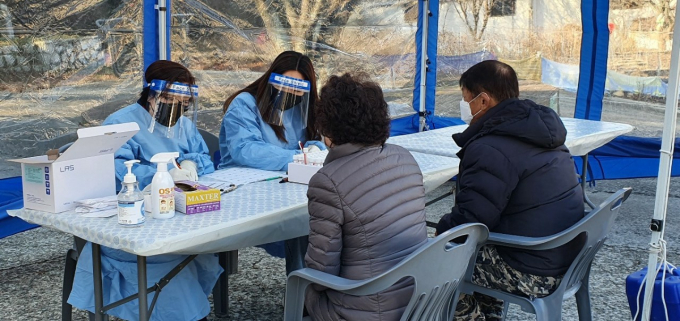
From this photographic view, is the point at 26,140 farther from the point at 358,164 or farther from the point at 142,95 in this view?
the point at 358,164

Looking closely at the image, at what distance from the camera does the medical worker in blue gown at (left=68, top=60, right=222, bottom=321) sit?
2.25 meters

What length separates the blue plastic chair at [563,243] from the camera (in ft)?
6.73

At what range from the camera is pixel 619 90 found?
5648 mm

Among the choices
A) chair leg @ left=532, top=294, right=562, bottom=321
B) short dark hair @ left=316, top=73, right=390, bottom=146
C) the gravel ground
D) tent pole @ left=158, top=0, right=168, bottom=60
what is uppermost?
tent pole @ left=158, top=0, right=168, bottom=60

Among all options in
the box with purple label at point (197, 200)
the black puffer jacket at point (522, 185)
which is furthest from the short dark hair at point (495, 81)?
the box with purple label at point (197, 200)

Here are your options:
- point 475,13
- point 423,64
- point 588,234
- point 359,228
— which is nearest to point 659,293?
point 588,234

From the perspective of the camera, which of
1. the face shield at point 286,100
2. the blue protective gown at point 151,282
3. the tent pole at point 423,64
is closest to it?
the blue protective gown at point 151,282

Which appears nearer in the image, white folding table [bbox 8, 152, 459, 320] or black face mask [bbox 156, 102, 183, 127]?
white folding table [bbox 8, 152, 459, 320]

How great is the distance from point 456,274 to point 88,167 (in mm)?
1204

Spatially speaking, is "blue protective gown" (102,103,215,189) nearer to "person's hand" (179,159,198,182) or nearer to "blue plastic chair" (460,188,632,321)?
"person's hand" (179,159,198,182)

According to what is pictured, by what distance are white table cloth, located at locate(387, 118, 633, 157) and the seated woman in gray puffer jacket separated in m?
1.53

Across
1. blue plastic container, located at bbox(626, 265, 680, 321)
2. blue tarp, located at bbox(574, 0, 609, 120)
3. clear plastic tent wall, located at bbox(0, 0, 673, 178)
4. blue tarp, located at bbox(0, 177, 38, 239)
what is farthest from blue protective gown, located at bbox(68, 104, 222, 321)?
blue tarp, located at bbox(574, 0, 609, 120)

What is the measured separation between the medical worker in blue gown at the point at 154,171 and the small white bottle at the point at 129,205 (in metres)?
0.43

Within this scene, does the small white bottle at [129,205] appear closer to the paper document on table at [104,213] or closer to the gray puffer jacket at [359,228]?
the paper document on table at [104,213]
